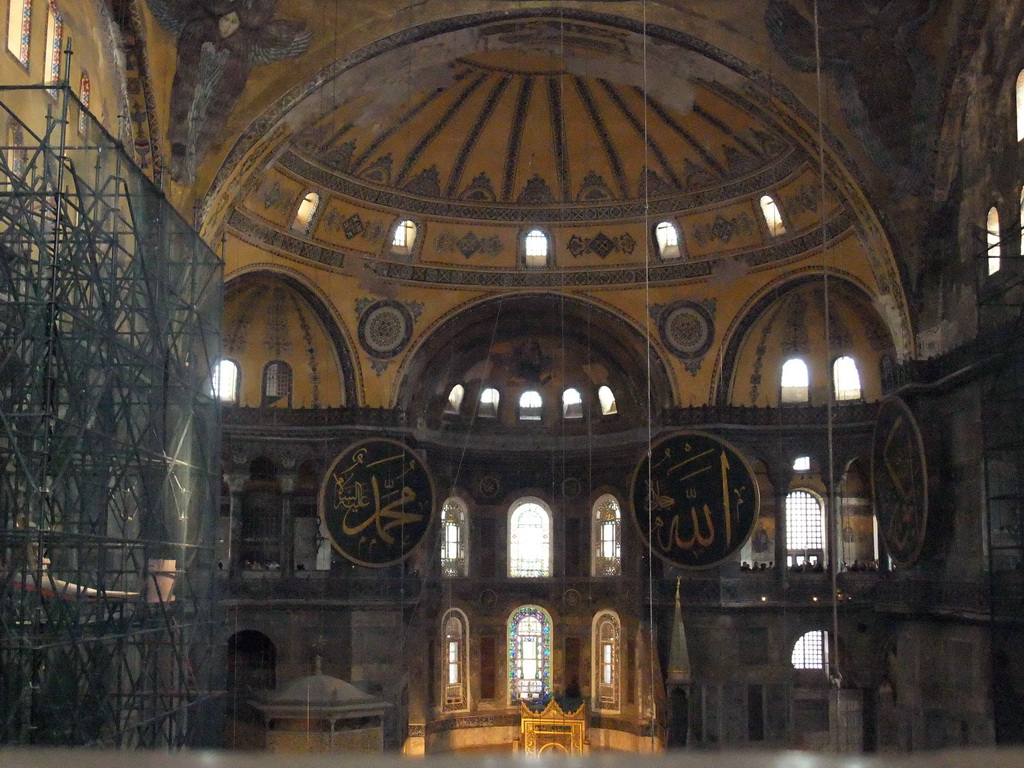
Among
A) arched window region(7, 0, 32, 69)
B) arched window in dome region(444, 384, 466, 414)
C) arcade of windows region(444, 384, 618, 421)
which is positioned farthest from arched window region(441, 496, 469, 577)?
arched window region(7, 0, 32, 69)

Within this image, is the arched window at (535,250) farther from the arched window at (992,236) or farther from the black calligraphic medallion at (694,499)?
the arched window at (992,236)

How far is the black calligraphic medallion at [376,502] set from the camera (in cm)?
2220

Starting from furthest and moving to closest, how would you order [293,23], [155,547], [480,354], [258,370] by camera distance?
1. [480,354]
2. [258,370]
3. [293,23]
4. [155,547]

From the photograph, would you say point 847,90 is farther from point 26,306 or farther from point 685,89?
point 26,306

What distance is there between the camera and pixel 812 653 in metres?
25.9

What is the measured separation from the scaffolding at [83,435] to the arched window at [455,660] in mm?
9669

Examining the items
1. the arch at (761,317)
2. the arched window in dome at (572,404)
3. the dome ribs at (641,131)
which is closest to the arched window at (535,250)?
the dome ribs at (641,131)

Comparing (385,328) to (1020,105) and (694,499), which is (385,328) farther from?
(1020,105)

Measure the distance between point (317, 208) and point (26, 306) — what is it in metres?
11.6

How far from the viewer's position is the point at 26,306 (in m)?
12.3

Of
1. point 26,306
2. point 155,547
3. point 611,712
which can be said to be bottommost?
point 611,712

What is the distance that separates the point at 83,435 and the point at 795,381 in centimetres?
1659

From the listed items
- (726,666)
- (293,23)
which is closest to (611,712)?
(726,666)

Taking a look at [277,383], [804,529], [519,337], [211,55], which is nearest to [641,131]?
[519,337]
